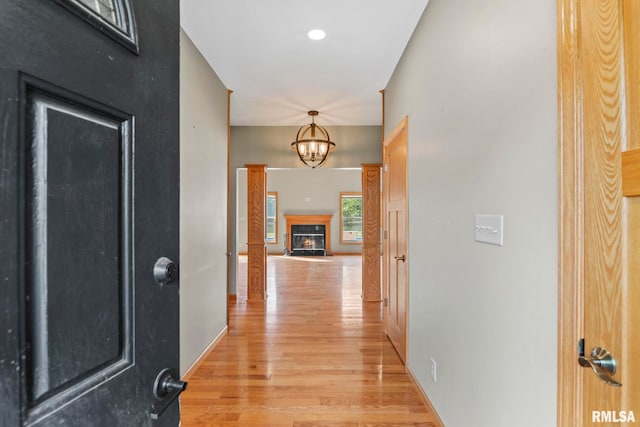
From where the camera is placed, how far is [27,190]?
439mm

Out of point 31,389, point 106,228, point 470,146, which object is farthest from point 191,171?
point 31,389

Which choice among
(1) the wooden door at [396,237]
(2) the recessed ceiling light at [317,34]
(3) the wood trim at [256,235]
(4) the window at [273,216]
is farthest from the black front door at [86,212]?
(4) the window at [273,216]

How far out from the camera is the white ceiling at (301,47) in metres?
2.32

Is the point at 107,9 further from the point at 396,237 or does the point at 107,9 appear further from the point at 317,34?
the point at 396,237

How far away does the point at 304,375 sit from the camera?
2.66 meters

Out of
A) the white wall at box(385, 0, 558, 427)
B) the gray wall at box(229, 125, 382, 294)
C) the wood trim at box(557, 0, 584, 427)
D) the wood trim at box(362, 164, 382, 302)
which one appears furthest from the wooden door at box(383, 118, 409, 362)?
the wood trim at box(557, 0, 584, 427)

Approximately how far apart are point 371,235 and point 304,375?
2748mm

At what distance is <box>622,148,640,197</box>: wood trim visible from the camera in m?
0.79

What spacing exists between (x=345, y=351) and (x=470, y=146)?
7.53 ft

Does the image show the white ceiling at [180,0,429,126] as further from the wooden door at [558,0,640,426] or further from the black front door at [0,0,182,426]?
the black front door at [0,0,182,426]

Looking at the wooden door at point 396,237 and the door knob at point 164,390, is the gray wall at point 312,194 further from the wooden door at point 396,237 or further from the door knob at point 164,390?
the door knob at point 164,390

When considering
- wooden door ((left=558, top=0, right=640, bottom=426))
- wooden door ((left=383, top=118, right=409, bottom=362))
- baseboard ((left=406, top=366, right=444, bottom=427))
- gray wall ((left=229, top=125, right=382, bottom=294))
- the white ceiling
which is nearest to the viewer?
wooden door ((left=558, top=0, right=640, bottom=426))

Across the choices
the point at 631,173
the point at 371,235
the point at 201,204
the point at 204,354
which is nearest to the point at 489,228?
the point at 631,173

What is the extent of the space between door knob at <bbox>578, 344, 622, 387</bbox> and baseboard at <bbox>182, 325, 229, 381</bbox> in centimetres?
263
